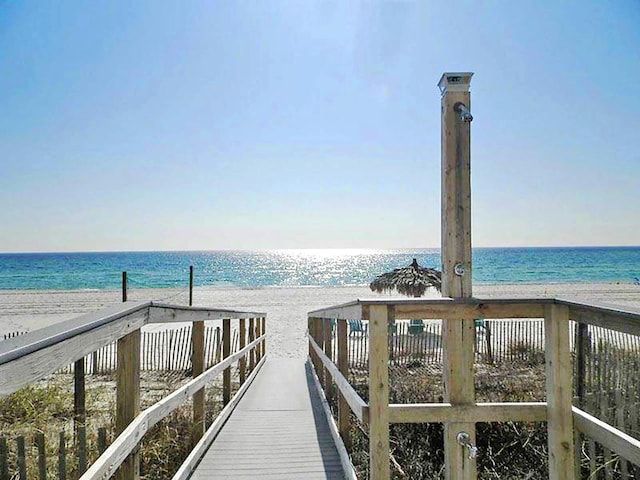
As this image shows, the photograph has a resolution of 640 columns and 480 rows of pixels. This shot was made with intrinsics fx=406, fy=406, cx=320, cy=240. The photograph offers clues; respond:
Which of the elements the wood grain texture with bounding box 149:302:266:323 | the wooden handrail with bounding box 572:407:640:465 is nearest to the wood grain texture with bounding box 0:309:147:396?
the wood grain texture with bounding box 149:302:266:323

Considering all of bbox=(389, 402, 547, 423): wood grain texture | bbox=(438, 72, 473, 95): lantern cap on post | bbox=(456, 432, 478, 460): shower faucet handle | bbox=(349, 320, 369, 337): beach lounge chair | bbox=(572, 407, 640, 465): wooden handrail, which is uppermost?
bbox=(438, 72, 473, 95): lantern cap on post

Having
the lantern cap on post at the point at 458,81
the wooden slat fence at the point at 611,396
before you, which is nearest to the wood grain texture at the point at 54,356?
the lantern cap on post at the point at 458,81

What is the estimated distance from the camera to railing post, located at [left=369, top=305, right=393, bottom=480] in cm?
198

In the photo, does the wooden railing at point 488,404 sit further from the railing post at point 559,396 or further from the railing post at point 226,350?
the railing post at point 226,350

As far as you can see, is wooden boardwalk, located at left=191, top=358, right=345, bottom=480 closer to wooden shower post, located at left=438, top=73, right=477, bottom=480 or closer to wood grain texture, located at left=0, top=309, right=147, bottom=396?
wooden shower post, located at left=438, top=73, right=477, bottom=480

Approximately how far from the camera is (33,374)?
3.37ft

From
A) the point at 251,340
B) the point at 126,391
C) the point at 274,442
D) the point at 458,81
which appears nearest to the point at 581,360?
the point at 458,81

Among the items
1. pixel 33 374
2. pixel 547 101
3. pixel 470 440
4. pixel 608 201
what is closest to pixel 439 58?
pixel 547 101

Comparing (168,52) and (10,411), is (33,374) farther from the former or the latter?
(168,52)

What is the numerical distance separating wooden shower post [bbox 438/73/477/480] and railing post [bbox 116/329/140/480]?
150 centimetres

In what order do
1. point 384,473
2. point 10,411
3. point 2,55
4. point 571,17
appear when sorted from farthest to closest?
point 2,55
point 571,17
point 10,411
point 384,473

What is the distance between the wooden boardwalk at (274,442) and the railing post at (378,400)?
3.02 ft

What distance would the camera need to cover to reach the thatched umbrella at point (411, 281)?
1216 centimetres

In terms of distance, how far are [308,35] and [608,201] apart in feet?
119
